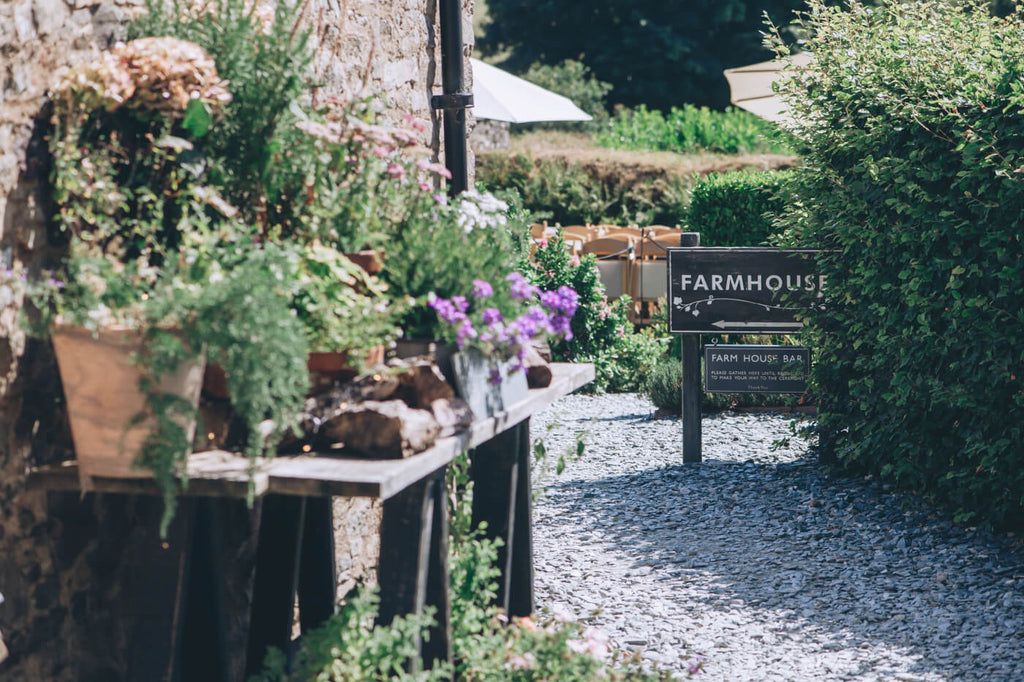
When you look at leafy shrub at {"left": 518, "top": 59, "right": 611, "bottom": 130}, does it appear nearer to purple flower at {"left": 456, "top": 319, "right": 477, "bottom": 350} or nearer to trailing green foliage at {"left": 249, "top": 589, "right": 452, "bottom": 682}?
purple flower at {"left": 456, "top": 319, "right": 477, "bottom": 350}

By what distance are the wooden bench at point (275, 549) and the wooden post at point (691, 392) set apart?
3441 millimetres

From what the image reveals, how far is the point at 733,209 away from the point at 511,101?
2.79m

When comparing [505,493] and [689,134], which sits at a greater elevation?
[689,134]

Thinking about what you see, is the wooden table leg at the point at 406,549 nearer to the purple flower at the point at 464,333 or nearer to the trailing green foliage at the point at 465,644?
the trailing green foliage at the point at 465,644

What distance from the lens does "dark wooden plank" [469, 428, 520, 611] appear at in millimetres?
3188

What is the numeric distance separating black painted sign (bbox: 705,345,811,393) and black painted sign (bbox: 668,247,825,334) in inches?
7.5

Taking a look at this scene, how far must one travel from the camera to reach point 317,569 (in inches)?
113

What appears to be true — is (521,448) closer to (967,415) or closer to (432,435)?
(432,435)

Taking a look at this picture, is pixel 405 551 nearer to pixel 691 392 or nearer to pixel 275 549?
pixel 275 549

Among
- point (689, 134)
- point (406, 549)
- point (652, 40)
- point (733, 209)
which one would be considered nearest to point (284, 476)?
point (406, 549)

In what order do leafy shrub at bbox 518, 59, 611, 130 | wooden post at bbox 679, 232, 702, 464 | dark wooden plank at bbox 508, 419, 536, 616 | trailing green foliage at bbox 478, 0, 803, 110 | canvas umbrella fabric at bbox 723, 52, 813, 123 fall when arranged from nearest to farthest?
dark wooden plank at bbox 508, 419, 536, 616
wooden post at bbox 679, 232, 702, 464
canvas umbrella fabric at bbox 723, 52, 813, 123
leafy shrub at bbox 518, 59, 611, 130
trailing green foliage at bbox 478, 0, 803, 110

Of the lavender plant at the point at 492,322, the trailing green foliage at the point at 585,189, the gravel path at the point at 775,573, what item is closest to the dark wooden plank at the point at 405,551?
the lavender plant at the point at 492,322

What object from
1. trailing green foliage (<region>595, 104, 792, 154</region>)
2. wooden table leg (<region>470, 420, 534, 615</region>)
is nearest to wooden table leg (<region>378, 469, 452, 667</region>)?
wooden table leg (<region>470, 420, 534, 615</region>)

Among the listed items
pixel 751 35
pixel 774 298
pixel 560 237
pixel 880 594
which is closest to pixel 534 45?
pixel 751 35
